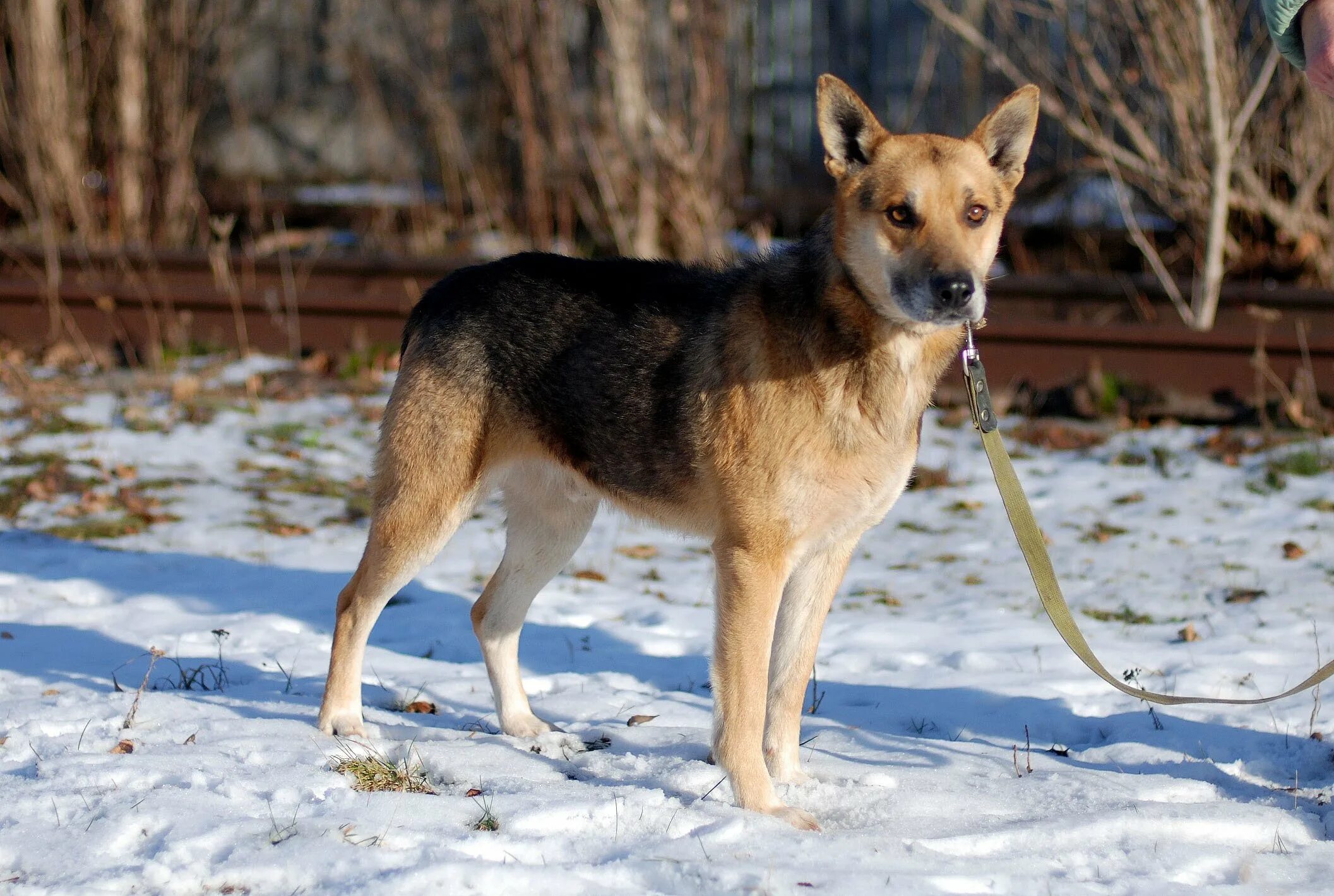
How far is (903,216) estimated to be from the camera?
3.21 meters

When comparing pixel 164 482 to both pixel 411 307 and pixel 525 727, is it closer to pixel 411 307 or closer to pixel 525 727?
pixel 411 307

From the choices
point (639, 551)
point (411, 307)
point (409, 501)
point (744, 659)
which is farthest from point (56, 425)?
point (744, 659)

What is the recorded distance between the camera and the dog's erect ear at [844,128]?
333cm

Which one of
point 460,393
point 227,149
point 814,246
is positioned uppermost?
point 227,149

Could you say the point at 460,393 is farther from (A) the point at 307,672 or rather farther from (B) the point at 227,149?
(B) the point at 227,149

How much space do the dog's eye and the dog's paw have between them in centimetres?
148

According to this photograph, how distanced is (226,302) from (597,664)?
5223 mm

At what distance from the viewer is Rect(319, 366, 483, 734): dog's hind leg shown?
12.0 ft

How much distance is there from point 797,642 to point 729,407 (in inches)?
27.9

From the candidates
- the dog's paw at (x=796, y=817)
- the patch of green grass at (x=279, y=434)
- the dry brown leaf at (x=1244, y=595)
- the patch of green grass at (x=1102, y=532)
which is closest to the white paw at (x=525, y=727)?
the dog's paw at (x=796, y=817)

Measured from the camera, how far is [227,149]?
14.1 m

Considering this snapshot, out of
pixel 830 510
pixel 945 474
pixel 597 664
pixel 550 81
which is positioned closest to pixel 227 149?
pixel 550 81

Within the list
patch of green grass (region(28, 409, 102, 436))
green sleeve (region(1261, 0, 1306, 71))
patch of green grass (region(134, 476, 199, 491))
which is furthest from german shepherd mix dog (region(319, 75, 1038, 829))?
patch of green grass (region(28, 409, 102, 436))

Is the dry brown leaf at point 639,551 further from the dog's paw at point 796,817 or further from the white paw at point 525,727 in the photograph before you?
the dog's paw at point 796,817
